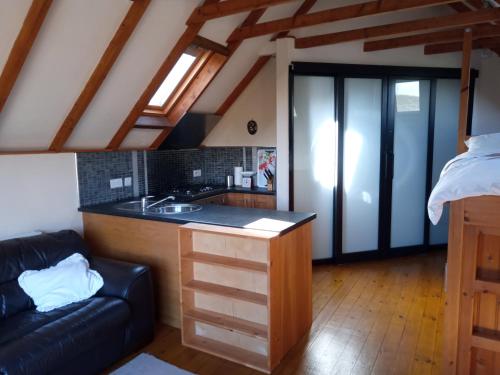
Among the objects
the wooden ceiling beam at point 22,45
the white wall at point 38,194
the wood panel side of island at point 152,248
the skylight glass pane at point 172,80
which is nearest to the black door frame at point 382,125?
the skylight glass pane at point 172,80

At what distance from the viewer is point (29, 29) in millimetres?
2064

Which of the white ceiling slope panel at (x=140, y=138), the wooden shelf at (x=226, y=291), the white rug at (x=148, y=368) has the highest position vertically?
the white ceiling slope panel at (x=140, y=138)

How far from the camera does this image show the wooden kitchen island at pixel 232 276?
2.41 meters

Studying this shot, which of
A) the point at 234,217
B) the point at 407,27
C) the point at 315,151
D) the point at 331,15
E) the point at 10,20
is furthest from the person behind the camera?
the point at 315,151

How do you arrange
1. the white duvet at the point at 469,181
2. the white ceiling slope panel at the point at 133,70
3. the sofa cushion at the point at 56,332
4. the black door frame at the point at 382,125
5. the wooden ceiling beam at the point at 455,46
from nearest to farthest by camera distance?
the white duvet at the point at 469,181
the sofa cushion at the point at 56,332
the white ceiling slope panel at the point at 133,70
the wooden ceiling beam at the point at 455,46
the black door frame at the point at 382,125

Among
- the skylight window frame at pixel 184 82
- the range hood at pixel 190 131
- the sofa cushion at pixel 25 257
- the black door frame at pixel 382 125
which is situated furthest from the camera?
the range hood at pixel 190 131

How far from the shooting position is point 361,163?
4.20 meters

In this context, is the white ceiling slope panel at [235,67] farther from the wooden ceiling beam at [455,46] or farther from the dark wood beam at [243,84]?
the wooden ceiling beam at [455,46]

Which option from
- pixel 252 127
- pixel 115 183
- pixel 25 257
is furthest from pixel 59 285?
pixel 252 127

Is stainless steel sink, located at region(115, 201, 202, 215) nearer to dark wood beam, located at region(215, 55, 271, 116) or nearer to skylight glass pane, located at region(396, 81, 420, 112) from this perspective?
dark wood beam, located at region(215, 55, 271, 116)

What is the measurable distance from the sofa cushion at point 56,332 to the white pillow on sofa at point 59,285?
7 cm

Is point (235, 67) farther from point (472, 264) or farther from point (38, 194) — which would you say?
point (472, 264)

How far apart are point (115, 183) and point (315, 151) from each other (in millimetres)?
2066

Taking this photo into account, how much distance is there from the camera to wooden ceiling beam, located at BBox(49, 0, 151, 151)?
7.95 ft
